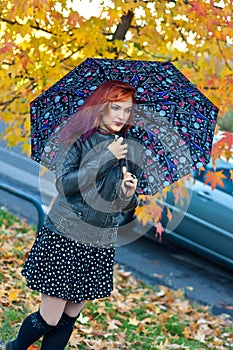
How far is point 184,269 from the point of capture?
6.75 meters

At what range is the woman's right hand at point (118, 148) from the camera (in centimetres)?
267

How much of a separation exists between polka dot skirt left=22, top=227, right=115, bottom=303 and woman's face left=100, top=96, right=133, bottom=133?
569 mm

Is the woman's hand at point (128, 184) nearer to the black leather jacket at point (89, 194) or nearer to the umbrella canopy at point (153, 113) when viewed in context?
the black leather jacket at point (89, 194)

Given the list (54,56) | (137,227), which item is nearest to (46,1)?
A: (54,56)

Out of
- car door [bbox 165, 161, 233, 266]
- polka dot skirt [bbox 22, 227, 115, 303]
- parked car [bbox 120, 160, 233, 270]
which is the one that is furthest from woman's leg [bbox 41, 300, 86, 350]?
car door [bbox 165, 161, 233, 266]

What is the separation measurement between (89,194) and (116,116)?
39 cm

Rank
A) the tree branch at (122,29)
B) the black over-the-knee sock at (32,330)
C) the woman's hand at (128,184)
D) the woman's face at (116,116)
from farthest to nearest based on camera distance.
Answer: the tree branch at (122,29)
the black over-the-knee sock at (32,330)
the woman's face at (116,116)
the woman's hand at (128,184)

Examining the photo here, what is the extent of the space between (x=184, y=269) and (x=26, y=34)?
373 centimetres

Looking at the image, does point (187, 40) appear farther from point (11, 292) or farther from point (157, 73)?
point (11, 292)

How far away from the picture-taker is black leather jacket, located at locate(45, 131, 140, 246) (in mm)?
2680

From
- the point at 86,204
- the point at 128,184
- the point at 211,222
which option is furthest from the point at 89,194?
the point at 211,222

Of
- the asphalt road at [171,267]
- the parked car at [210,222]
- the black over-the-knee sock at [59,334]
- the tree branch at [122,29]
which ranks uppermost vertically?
the tree branch at [122,29]

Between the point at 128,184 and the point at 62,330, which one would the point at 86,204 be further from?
the point at 62,330

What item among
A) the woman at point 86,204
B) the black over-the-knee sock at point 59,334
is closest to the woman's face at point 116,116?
the woman at point 86,204
